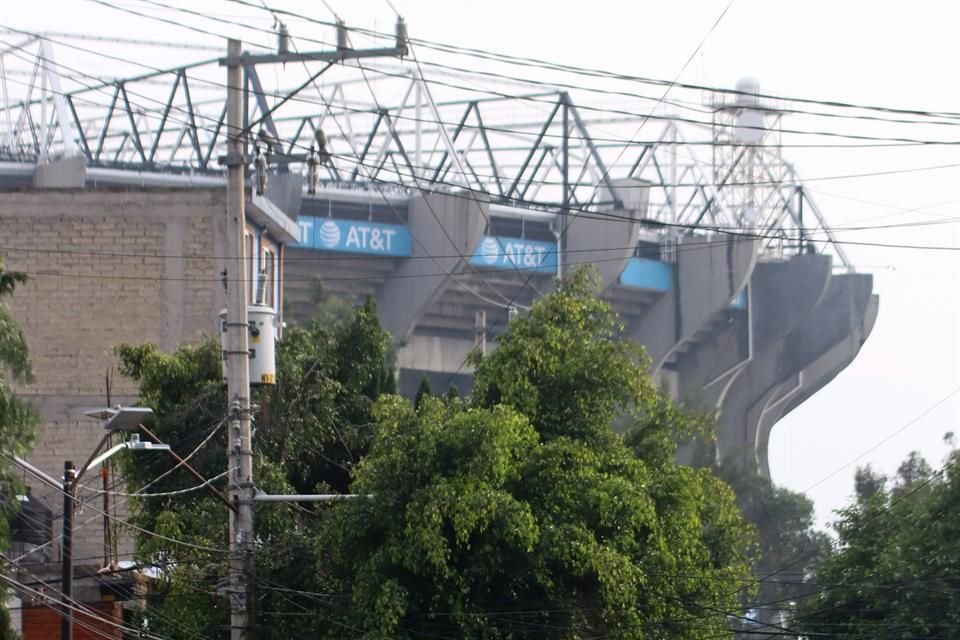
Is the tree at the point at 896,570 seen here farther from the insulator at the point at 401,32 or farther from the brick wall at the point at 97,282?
the brick wall at the point at 97,282

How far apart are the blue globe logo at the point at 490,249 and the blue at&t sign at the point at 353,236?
428 cm

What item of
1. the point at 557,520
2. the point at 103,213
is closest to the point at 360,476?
the point at 557,520

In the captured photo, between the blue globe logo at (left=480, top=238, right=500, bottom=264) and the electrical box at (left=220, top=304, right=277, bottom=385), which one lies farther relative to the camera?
the blue globe logo at (left=480, top=238, right=500, bottom=264)

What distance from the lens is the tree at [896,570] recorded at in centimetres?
2566

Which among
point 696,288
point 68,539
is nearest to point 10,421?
point 68,539

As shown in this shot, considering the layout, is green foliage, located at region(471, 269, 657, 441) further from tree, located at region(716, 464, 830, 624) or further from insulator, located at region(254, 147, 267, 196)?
tree, located at region(716, 464, 830, 624)

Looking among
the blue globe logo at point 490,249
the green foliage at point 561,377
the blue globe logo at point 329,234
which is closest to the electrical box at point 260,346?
the green foliage at point 561,377

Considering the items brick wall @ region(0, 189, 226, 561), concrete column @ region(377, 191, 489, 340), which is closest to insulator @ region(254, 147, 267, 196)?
brick wall @ region(0, 189, 226, 561)

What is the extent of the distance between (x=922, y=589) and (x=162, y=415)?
43.4 feet

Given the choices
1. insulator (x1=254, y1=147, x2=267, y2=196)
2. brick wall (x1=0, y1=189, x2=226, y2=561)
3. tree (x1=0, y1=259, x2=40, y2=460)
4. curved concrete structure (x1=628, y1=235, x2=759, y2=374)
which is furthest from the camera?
curved concrete structure (x1=628, y1=235, x2=759, y2=374)

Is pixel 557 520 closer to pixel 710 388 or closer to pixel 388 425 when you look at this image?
pixel 388 425

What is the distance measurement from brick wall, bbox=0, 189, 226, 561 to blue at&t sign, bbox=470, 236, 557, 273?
40186mm

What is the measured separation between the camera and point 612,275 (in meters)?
80.1

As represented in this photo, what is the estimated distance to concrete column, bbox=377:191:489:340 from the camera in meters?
73.9
